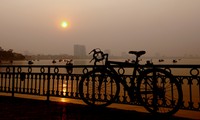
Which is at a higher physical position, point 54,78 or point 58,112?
point 54,78

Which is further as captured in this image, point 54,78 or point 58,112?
point 54,78

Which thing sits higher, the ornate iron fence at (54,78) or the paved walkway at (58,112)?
the ornate iron fence at (54,78)

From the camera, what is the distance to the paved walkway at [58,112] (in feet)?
16.5

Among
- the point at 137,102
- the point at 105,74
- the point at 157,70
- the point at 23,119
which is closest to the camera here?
the point at 23,119

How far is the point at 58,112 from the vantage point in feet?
18.3

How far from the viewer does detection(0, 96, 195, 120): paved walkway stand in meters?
5.03

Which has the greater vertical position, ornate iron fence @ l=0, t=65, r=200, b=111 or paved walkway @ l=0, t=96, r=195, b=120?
ornate iron fence @ l=0, t=65, r=200, b=111

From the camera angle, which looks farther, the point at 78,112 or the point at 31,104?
the point at 31,104

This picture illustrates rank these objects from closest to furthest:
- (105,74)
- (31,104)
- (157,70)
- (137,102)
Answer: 1. (157,70)
2. (137,102)
3. (105,74)
4. (31,104)

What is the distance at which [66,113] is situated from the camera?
18.0 feet

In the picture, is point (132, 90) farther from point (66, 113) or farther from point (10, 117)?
point (10, 117)

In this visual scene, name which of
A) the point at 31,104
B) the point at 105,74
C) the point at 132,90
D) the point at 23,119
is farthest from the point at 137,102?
the point at 31,104

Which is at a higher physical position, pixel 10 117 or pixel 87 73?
pixel 87 73

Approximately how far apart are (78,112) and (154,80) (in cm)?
204
